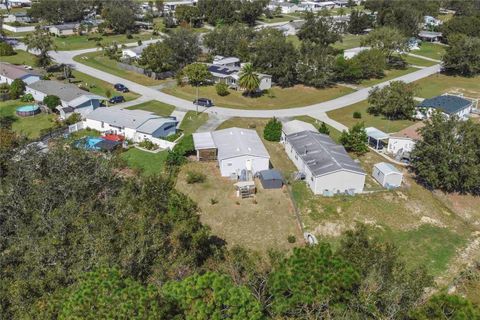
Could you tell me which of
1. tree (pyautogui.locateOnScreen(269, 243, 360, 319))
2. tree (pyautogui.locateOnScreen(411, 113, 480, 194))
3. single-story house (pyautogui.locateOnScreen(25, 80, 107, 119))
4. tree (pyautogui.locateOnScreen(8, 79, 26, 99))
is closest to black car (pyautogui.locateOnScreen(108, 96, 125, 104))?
single-story house (pyautogui.locateOnScreen(25, 80, 107, 119))

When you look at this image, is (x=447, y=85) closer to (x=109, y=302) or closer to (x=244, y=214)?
(x=244, y=214)

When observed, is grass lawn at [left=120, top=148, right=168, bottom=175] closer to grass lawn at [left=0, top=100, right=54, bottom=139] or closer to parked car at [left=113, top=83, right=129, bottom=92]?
grass lawn at [left=0, top=100, right=54, bottom=139]

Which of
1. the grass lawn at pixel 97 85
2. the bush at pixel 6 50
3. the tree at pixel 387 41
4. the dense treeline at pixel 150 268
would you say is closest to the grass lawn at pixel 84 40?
the bush at pixel 6 50

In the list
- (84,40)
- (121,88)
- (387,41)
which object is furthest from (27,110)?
(387,41)

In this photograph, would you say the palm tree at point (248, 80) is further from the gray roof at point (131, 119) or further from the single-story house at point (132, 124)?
the gray roof at point (131, 119)

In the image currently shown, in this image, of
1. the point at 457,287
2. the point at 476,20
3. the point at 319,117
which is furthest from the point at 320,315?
the point at 476,20

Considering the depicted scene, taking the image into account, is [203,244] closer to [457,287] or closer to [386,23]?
[457,287]
